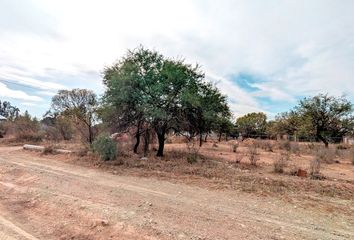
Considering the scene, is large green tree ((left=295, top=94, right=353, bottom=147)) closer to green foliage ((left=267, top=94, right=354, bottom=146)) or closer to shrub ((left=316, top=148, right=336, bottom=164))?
green foliage ((left=267, top=94, right=354, bottom=146))

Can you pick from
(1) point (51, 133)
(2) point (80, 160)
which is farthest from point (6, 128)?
(2) point (80, 160)

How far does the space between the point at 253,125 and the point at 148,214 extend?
5744cm

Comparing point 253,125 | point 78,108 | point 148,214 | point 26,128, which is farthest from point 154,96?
point 253,125

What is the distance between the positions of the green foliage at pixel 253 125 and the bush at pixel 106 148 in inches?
1830

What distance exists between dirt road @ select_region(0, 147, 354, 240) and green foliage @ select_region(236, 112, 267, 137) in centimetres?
5114

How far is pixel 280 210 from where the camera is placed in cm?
713

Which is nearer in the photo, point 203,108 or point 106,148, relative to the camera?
point 106,148

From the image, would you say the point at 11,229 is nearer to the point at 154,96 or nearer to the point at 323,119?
the point at 154,96

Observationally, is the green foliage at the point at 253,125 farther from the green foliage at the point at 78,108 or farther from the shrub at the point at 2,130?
the shrub at the point at 2,130

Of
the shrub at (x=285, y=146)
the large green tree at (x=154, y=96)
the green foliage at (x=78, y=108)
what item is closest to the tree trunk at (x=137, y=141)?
the large green tree at (x=154, y=96)

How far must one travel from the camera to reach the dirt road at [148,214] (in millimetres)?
5609

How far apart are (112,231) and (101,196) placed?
2542 mm

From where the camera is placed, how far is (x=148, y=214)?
6570 mm

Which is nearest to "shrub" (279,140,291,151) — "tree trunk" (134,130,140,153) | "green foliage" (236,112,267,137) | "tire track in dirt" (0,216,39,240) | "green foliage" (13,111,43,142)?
"tree trunk" (134,130,140,153)
